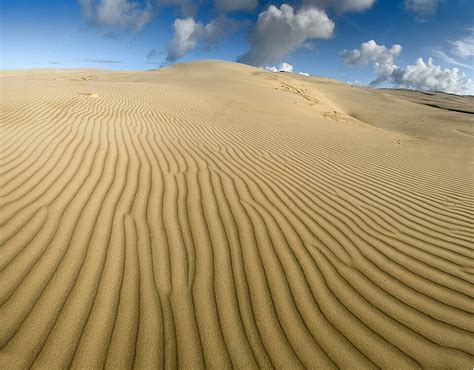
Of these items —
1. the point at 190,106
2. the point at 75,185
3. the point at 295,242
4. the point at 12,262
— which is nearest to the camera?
the point at 12,262

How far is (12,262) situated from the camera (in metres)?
2.28

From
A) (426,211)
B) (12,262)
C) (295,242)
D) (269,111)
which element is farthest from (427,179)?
(269,111)

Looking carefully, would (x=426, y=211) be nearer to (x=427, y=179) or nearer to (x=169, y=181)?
(x=427, y=179)

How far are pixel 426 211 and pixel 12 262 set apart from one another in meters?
4.56

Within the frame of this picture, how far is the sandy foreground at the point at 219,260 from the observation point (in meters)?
1.83

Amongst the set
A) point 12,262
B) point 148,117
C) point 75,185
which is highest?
point 148,117

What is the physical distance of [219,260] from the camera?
2.55 metres

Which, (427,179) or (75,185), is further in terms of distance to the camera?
(427,179)

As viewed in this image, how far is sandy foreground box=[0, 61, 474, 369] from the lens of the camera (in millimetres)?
1835

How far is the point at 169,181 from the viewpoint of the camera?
385 centimetres

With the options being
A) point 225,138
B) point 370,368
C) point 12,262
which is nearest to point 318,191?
point 370,368

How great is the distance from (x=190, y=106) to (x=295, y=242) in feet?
29.3

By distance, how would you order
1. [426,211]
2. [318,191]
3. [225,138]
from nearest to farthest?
1. [426,211]
2. [318,191]
3. [225,138]

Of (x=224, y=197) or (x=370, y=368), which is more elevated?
(x=224, y=197)
